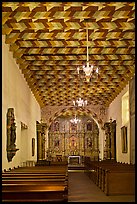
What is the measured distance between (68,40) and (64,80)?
6961mm

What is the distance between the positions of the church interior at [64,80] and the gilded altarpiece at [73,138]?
9.12m

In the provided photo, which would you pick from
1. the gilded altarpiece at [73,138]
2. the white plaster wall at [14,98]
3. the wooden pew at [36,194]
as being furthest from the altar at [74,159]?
the wooden pew at [36,194]

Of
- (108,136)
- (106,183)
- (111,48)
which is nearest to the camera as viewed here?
(106,183)

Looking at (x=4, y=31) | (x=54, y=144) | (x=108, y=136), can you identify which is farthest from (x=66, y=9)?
(x=54, y=144)

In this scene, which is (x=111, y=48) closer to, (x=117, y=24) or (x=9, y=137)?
(x=117, y=24)

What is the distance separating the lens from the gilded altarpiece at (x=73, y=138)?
36000mm

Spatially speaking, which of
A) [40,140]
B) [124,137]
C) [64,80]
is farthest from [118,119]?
[40,140]

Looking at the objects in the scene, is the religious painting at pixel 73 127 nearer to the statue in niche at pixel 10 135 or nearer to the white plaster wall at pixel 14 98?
the white plaster wall at pixel 14 98

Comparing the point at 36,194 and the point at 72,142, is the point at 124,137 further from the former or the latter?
the point at 72,142

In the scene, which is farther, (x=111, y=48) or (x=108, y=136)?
(x=108, y=136)

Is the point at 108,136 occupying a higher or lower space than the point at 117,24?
A: lower

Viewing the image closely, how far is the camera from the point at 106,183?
12.4 meters

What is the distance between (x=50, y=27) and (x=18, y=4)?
1.91 meters

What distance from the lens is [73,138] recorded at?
3656cm
